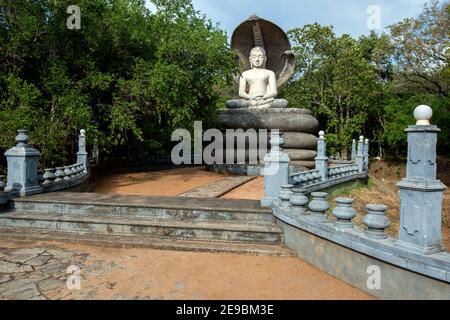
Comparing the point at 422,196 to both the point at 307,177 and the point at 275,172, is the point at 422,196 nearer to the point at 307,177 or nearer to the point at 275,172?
the point at 275,172

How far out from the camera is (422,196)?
3381mm

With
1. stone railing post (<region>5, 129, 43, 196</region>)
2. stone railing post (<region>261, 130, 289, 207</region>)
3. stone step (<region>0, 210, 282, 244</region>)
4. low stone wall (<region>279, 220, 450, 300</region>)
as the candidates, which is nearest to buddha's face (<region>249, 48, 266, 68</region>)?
stone railing post (<region>261, 130, 289, 207</region>)

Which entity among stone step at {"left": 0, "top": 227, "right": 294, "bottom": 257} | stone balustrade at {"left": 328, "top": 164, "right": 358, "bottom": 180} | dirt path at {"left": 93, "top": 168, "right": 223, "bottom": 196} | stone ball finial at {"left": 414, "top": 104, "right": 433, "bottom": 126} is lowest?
stone step at {"left": 0, "top": 227, "right": 294, "bottom": 257}

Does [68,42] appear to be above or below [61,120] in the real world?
above

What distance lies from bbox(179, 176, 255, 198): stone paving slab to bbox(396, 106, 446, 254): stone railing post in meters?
4.77

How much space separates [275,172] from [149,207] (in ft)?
7.10

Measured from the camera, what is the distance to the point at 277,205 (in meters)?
5.75

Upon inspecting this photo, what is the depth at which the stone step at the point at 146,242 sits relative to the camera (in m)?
5.15

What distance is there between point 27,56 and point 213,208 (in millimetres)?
7409

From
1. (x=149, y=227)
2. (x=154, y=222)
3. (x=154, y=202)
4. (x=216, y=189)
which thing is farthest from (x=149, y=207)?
(x=216, y=189)

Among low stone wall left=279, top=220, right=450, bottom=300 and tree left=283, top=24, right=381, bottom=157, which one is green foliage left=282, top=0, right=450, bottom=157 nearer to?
tree left=283, top=24, right=381, bottom=157

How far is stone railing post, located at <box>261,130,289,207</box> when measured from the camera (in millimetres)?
6082

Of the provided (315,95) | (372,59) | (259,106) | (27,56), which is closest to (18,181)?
(27,56)
